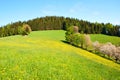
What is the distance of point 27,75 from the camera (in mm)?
22094


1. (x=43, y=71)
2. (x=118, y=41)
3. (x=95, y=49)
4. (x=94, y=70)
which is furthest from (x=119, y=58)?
(x=43, y=71)

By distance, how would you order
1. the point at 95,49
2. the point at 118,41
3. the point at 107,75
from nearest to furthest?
the point at 107,75 < the point at 95,49 < the point at 118,41

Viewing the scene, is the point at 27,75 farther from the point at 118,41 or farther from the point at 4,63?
the point at 118,41

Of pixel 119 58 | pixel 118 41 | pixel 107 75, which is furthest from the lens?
pixel 118 41

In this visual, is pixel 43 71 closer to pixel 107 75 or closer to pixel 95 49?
pixel 107 75

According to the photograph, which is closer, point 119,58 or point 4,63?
point 4,63

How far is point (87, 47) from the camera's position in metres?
130

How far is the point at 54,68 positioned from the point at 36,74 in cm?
429

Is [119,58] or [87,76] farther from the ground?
[87,76]

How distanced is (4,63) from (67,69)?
7.41 metres

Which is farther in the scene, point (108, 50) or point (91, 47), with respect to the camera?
point (91, 47)

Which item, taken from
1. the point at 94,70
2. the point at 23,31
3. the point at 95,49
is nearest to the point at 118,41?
A: the point at 95,49

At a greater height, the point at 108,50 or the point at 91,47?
the point at 91,47

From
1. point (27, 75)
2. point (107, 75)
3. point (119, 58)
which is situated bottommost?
point (119, 58)
